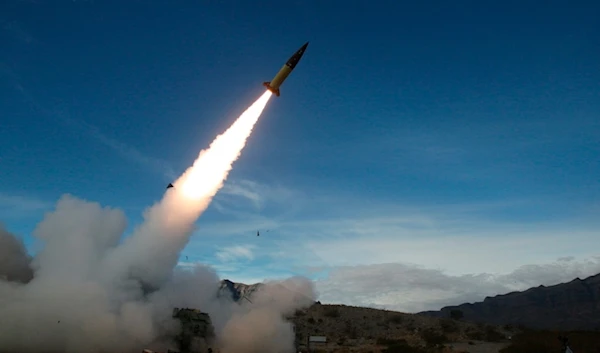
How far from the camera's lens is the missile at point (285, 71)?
27.9m

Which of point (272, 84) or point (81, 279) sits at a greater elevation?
point (272, 84)

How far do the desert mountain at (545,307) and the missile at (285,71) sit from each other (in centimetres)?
10693

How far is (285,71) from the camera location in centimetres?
2809

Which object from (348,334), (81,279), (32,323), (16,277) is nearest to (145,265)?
(81,279)

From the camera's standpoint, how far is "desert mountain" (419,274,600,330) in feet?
392

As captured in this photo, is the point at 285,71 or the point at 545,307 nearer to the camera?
the point at 285,71

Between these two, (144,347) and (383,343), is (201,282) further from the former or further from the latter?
(383,343)

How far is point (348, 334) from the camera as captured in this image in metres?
53.2

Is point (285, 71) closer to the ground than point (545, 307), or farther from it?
farther from it

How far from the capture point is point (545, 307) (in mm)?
133000

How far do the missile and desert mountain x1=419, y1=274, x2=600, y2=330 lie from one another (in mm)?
106934

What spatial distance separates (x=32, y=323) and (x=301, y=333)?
28452 mm

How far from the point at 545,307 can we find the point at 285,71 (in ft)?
429

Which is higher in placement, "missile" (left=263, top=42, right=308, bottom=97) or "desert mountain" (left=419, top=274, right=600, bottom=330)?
"missile" (left=263, top=42, right=308, bottom=97)
